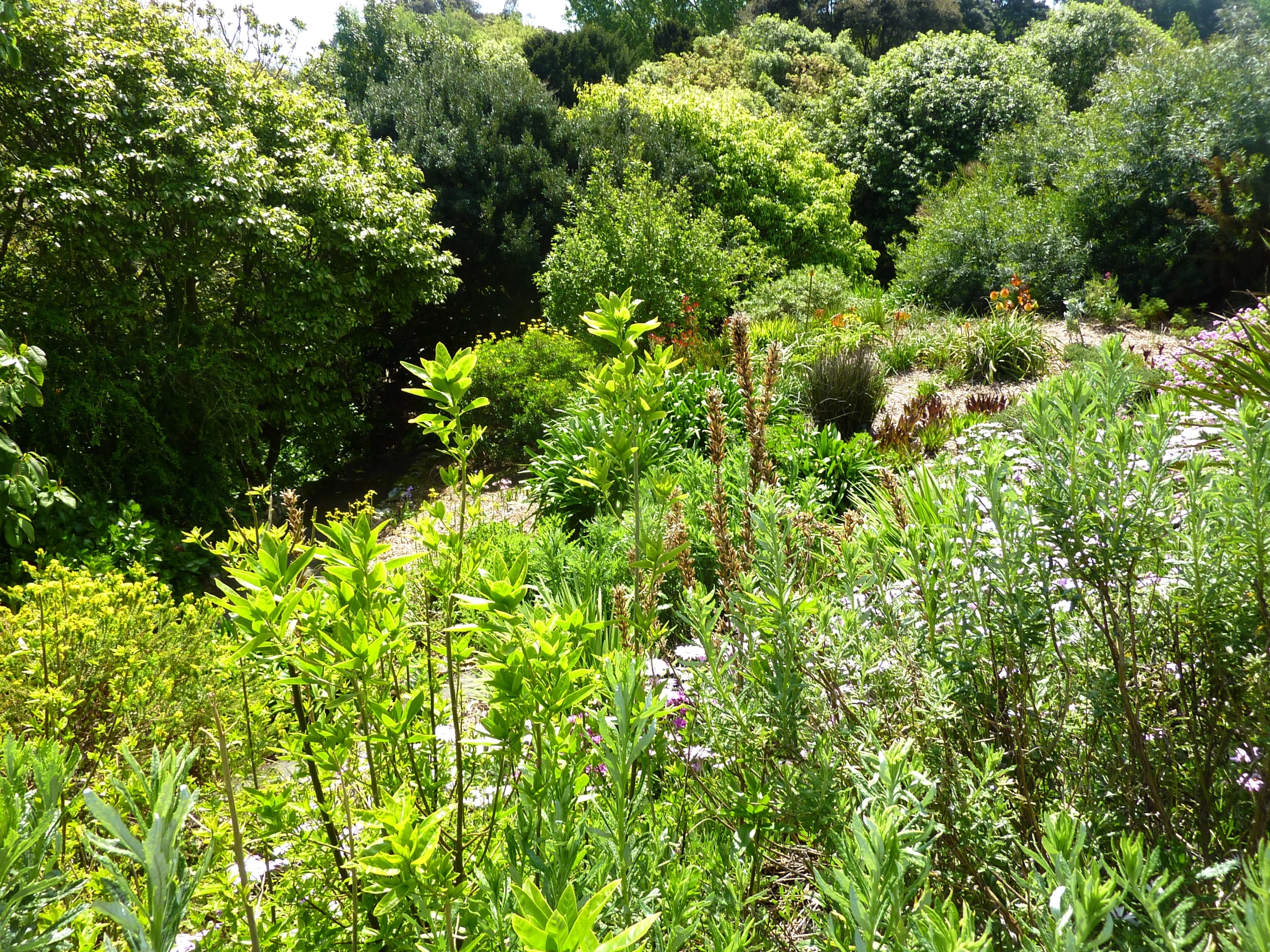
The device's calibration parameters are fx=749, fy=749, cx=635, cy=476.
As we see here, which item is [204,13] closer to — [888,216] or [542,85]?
[542,85]

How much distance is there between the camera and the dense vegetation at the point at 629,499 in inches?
35.6

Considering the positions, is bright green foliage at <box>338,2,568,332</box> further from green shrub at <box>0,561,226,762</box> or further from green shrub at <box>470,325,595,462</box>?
green shrub at <box>0,561,226,762</box>

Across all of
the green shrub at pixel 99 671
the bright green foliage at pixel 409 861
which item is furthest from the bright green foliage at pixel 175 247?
the bright green foliage at pixel 409 861

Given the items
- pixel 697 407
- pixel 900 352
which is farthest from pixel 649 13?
pixel 697 407

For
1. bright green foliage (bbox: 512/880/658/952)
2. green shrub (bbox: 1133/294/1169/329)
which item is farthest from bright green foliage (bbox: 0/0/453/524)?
green shrub (bbox: 1133/294/1169/329)

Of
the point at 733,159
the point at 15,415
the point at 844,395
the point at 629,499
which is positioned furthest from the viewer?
the point at 733,159

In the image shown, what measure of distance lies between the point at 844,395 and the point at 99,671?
19.9ft

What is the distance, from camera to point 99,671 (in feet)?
8.00

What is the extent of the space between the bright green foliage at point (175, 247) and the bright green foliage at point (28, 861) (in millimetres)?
6660

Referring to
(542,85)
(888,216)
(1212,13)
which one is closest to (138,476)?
(542,85)

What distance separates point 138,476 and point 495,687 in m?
7.29

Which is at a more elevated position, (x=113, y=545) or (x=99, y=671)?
(x=99, y=671)

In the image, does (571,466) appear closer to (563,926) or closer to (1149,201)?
(563,926)

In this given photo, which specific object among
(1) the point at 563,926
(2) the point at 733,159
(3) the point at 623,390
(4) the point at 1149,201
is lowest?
(4) the point at 1149,201
